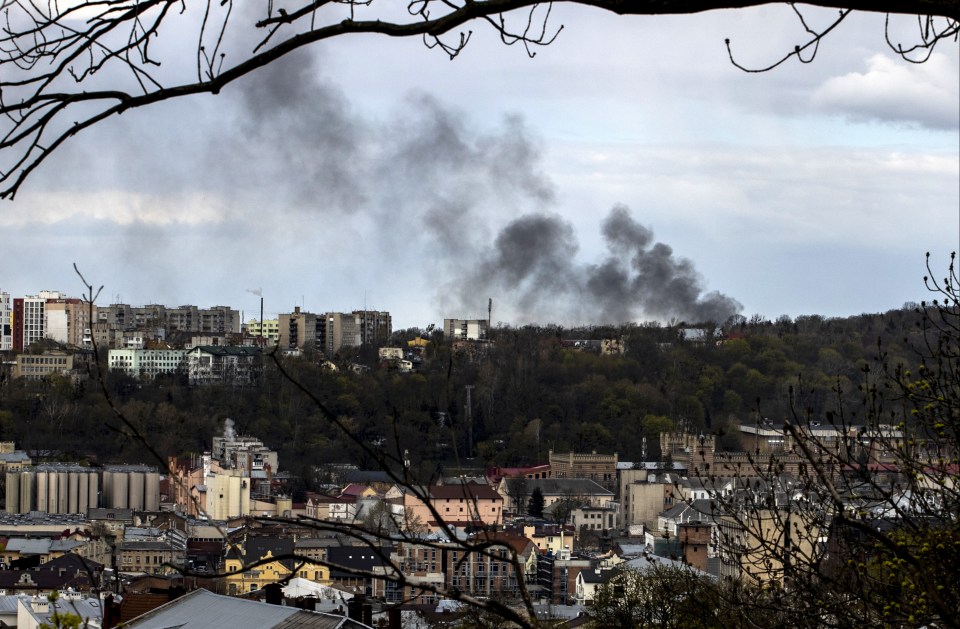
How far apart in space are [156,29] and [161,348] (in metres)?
75.4

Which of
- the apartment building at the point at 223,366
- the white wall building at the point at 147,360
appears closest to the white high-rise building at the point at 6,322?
the white wall building at the point at 147,360

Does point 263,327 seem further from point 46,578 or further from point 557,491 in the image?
point 46,578

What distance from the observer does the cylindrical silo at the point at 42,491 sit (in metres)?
47.8

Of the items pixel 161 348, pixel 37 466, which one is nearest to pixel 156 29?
pixel 37 466

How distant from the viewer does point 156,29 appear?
2.45 m

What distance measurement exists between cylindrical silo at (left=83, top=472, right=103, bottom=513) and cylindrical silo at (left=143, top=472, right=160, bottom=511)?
1327mm

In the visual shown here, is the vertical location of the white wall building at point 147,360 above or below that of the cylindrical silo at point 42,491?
above

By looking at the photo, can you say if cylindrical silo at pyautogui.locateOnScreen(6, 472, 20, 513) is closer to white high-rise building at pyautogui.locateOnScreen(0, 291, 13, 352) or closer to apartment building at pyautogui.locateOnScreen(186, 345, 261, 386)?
apartment building at pyautogui.locateOnScreen(186, 345, 261, 386)

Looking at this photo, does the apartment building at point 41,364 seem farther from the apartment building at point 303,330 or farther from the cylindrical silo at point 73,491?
the cylindrical silo at point 73,491

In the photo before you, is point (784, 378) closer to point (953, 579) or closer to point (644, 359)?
point (644, 359)

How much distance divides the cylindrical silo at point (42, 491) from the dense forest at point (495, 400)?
151 inches

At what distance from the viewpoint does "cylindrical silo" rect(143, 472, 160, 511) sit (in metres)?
48.3

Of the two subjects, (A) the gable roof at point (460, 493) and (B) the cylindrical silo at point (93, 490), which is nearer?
(A) the gable roof at point (460, 493)

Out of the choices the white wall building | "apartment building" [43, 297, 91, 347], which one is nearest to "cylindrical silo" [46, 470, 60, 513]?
the white wall building
